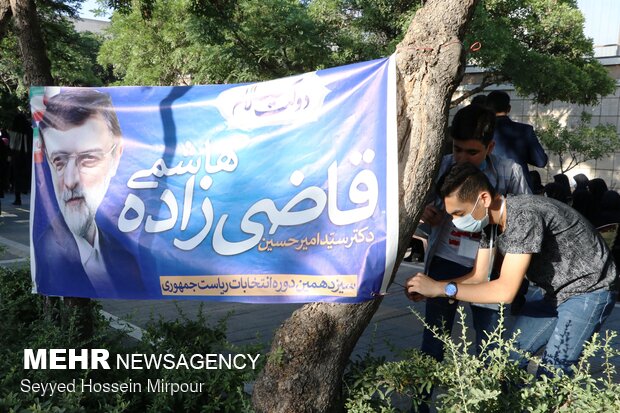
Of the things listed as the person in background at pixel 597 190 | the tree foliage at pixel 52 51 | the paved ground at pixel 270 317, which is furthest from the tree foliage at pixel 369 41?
the paved ground at pixel 270 317

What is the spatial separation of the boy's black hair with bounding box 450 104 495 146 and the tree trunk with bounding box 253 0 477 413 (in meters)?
0.56

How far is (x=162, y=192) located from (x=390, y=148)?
1.20m

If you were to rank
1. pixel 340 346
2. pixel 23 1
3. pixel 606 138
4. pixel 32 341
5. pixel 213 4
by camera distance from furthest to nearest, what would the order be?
1. pixel 606 138
2. pixel 213 4
3. pixel 23 1
4. pixel 32 341
5. pixel 340 346

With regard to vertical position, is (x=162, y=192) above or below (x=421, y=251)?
above

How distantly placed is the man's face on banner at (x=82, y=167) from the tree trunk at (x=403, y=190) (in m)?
1.23

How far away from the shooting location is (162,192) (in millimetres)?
3371

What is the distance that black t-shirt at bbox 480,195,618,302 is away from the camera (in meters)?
2.95

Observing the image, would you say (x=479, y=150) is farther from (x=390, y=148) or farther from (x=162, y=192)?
(x=162, y=192)

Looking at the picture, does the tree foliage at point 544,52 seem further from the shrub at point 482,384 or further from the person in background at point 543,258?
the shrub at point 482,384

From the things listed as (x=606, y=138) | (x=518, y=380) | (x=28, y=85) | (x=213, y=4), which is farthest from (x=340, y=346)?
(x=606, y=138)

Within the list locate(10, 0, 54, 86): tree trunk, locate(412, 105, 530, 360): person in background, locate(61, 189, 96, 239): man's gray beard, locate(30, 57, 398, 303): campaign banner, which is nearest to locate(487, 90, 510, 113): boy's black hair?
locate(412, 105, 530, 360): person in background

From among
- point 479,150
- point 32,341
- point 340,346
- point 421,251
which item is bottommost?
point 421,251

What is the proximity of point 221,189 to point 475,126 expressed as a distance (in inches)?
55.0

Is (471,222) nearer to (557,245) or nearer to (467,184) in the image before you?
(467,184)
